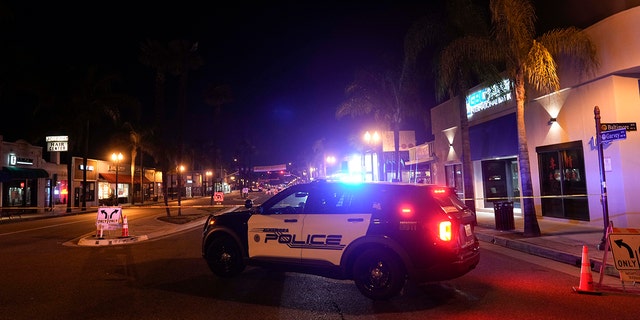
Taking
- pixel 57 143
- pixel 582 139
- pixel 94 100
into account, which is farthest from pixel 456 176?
pixel 57 143

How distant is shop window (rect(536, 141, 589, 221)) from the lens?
1547cm

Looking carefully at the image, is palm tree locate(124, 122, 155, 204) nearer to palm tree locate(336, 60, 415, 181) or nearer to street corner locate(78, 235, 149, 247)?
palm tree locate(336, 60, 415, 181)

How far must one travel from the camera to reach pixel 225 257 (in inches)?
324

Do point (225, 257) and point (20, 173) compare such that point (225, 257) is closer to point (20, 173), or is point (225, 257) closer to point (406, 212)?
point (406, 212)

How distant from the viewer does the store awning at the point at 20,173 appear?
29.8 metres

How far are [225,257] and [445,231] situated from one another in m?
4.15

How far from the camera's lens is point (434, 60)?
1759cm

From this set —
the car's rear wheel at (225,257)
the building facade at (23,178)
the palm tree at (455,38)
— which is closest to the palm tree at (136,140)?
the building facade at (23,178)

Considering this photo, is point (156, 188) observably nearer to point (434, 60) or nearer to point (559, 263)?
point (434, 60)

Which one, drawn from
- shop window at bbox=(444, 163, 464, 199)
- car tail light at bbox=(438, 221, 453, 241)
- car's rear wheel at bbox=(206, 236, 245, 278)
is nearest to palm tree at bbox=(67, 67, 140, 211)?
shop window at bbox=(444, 163, 464, 199)

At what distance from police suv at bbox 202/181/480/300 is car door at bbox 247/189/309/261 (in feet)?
0.06

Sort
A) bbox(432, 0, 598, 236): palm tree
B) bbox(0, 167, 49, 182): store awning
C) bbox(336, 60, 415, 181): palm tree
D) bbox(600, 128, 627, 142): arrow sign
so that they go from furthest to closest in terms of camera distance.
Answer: bbox(0, 167, 49, 182): store awning, bbox(336, 60, 415, 181): palm tree, bbox(432, 0, 598, 236): palm tree, bbox(600, 128, 627, 142): arrow sign

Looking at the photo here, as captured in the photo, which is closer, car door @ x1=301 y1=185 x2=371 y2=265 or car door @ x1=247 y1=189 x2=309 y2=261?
car door @ x1=301 y1=185 x2=371 y2=265

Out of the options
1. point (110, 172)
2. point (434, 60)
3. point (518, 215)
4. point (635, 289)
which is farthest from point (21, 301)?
point (110, 172)
